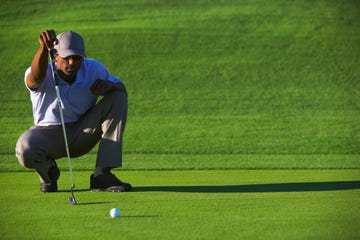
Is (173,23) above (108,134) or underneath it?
above

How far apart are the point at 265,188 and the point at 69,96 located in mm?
1787

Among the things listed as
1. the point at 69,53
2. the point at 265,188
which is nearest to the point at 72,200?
the point at 69,53

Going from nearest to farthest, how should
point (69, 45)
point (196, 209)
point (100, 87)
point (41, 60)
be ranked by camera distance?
point (196, 209) → point (41, 60) → point (69, 45) → point (100, 87)

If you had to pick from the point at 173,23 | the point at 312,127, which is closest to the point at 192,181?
the point at 312,127

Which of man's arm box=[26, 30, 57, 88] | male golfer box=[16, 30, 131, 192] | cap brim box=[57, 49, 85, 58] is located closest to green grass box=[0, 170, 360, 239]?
male golfer box=[16, 30, 131, 192]

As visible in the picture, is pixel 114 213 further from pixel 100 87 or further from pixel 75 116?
pixel 75 116

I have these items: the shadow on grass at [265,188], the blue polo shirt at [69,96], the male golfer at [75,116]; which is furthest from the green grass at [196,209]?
the blue polo shirt at [69,96]

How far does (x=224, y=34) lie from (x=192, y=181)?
11.3 meters

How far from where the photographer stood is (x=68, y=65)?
24.0ft

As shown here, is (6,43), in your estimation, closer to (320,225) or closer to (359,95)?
(359,95)

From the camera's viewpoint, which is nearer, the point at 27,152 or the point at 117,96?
the point at 27,152

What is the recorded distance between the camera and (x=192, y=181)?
26.7 ft

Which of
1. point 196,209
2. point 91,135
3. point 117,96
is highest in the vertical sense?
point 117,96

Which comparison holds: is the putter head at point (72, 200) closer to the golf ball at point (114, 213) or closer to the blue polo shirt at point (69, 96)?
the golf ball at point (114, 213)
